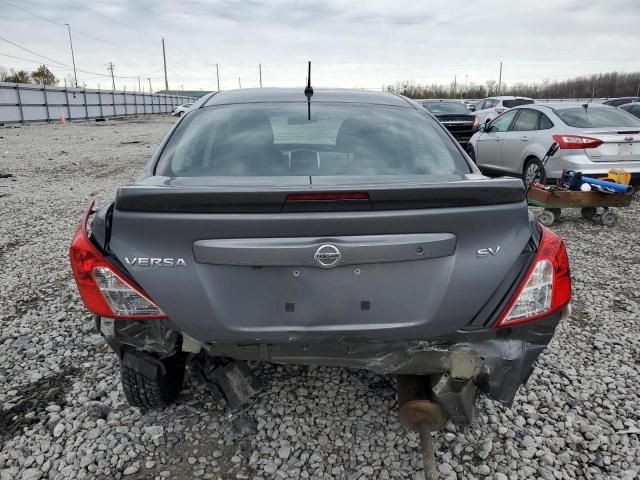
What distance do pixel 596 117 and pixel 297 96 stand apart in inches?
255

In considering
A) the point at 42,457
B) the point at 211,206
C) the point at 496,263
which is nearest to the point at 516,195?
the point at 496,263

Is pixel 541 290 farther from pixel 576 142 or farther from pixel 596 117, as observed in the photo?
pixel 596 117

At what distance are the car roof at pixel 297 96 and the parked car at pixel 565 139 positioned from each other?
16.4 feet

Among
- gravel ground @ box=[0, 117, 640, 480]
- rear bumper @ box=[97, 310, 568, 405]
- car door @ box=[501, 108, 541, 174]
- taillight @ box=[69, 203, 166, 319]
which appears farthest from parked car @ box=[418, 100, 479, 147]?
taillight @ box=[69, 203, 166, 319]

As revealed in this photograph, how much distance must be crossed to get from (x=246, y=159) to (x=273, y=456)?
1492mm

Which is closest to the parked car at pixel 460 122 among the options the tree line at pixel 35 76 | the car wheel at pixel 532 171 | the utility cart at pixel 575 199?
the car wheel at pixel 532 171

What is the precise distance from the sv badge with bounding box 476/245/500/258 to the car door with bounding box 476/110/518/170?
7.85 meters

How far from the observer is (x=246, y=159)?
2609 millimetres

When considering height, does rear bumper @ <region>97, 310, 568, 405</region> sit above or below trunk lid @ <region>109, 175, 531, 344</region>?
below

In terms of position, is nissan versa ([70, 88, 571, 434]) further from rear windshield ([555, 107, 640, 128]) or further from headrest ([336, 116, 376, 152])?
rear windshield ([555, 107, 640, 128])

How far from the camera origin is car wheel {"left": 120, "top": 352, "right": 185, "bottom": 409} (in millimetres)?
2344

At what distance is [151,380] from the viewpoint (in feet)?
7.82

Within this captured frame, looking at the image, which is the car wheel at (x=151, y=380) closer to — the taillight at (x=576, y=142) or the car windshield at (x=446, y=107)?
the taillight at (x=576, y=142)

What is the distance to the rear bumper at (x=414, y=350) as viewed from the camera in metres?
2.03
